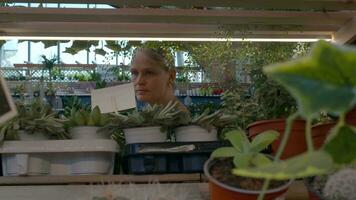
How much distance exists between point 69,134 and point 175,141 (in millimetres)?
332

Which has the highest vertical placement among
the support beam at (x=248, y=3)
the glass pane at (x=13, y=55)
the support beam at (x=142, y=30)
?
the glass pane at (x=13, y=55)

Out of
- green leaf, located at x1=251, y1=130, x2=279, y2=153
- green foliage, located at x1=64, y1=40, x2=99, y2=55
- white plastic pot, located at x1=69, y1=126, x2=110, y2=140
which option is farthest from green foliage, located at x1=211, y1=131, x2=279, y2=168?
green foliage, located at x1=64, y1=40, x2=99, y2=55

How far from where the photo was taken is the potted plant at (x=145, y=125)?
4.99 feet

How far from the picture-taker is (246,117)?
1.67 m

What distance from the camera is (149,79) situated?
3098 millimetres

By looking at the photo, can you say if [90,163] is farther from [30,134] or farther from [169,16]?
[169,16]

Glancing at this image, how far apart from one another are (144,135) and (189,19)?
0.74m

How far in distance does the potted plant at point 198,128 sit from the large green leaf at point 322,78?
1207 millimetres

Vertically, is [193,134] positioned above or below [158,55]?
below

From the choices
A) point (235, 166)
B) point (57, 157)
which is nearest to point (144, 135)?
point (57, 157)

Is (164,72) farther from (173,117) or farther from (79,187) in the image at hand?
(79,187)

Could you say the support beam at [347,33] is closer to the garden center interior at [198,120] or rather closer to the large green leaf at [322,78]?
the garden center interior at [198,120]

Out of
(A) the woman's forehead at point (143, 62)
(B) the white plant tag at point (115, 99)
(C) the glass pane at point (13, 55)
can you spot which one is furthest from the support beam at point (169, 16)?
(C) the glass pane at point (13, 55)

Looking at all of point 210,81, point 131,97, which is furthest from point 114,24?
point 210,81
